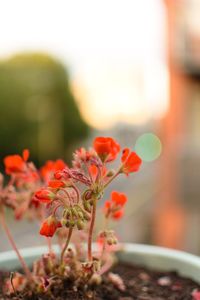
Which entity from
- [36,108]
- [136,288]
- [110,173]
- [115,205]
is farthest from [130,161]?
[36,108]

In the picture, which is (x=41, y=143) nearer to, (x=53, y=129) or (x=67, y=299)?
(x=53, y=129)

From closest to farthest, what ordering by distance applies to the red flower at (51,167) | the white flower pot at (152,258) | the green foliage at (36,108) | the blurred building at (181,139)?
the red flower at (51,167) < the white flower pot at (152,258) < the blurred building at (181,139) < the green foliage at (36,108)

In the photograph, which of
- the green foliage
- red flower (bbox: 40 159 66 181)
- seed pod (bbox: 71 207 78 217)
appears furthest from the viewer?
the green foliage

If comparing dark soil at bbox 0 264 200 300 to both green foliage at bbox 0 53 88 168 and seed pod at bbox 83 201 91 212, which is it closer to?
seed pod at bbox 83 201 91 212

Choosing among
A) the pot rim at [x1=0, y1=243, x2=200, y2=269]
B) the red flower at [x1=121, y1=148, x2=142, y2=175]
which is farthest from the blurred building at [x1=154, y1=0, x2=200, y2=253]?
the red flower at [x1=121, y1=148, x2=142, y2=175]

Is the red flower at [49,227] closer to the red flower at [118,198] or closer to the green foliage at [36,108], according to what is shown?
the red flower at [118,198]

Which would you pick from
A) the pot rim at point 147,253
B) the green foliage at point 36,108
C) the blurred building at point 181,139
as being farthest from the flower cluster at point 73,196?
the green foliage at point 36,108
